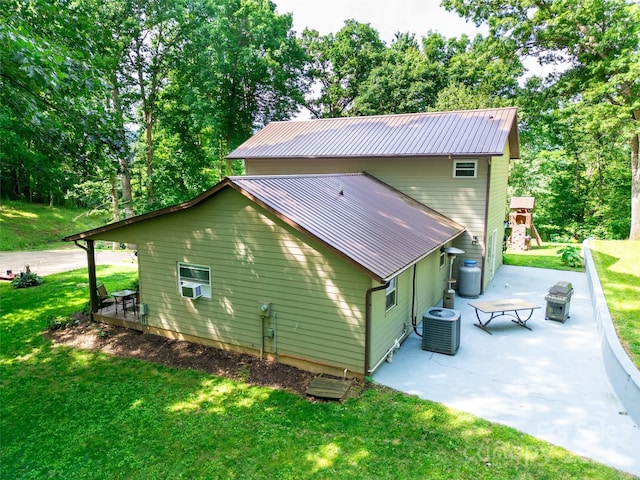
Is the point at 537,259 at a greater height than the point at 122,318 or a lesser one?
greater

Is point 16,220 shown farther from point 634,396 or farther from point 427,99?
point 634,396

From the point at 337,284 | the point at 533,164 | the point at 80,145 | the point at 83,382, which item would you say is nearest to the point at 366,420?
the point at 337,284

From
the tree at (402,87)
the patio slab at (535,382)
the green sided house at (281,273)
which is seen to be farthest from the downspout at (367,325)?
the tree at (402,87)

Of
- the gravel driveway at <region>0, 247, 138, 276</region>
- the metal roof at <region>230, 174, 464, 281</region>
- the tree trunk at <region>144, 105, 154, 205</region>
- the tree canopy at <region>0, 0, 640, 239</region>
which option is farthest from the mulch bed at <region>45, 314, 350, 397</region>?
the tree trunk at <region>144, 105, 154, 205</region>

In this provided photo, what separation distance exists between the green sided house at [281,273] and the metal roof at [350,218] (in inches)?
1.5

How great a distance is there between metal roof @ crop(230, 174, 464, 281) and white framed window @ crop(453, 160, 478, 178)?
5.08 feet

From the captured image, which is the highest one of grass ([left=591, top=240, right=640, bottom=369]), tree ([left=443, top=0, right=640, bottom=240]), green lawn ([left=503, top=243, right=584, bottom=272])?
tree ([left=443, top=0, right=640, bottom=240])

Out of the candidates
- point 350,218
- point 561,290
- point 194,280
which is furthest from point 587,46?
point 194,280

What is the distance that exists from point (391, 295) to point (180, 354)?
15.3ft

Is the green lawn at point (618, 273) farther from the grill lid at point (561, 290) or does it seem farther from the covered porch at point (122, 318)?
the covered porch at point (122, 318)

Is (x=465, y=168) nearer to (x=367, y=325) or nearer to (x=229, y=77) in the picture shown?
(x=367, y=325)

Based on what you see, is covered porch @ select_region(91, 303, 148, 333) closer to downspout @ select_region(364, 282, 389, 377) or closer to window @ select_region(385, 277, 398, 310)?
downspout @ select_region(364, 282, 389, 377)

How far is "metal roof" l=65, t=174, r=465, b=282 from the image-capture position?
23.9 ft

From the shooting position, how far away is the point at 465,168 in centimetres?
1298
